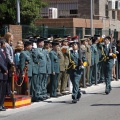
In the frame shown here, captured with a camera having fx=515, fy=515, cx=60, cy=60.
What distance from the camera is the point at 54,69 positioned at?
1691cm

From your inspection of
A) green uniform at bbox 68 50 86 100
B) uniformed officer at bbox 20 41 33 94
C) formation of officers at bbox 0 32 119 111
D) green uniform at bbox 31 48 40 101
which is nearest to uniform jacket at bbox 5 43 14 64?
formation of officers at bbox 0 32 119 111

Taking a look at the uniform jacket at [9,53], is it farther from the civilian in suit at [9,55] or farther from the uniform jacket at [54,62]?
the uniform jacket at [54,62]

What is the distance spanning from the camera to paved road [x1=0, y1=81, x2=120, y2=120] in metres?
13.0

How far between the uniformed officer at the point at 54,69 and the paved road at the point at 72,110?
373 mm

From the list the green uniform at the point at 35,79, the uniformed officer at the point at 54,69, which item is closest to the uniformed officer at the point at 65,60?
the uniformed officer at the point at 54,69

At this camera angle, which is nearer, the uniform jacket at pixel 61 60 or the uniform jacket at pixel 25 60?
the uniform jacket at pixel 25 60

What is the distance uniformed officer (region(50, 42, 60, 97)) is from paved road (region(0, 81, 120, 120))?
1.22 feet

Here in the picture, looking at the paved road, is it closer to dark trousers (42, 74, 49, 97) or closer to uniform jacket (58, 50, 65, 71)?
dark trousers (42, 74, 49, 97)

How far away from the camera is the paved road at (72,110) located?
1303 centimetres

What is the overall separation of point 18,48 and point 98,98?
123 inches

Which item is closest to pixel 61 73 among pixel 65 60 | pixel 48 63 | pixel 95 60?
pixel 65 60

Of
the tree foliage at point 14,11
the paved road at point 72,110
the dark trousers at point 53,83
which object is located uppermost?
the tree foliage at point 14,11

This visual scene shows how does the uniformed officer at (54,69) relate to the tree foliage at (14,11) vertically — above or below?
below

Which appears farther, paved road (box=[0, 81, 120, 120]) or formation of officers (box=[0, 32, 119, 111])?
formation of officers (box=[0, 32, 119, 111])
